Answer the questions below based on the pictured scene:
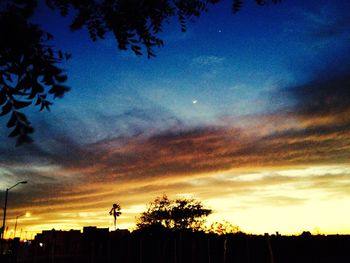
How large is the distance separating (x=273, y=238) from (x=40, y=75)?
26383mm

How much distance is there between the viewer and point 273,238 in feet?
86.0

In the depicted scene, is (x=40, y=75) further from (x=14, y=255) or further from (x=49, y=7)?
(x=14, y=255)

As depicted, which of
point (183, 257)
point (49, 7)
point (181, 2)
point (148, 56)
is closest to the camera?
point (49, 7)

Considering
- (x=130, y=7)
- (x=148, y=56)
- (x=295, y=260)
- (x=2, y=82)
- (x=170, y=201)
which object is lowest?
(x=295, y=260)

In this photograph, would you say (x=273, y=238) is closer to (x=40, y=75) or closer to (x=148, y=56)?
(x=148, y=56)

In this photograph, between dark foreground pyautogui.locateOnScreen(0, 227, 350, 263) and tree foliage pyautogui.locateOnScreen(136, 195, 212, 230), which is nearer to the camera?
dark foreground pyautogui.locateOnScreen(0, 227, 350, 263)

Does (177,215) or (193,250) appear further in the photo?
(177,215)

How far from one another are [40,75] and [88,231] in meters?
73.7

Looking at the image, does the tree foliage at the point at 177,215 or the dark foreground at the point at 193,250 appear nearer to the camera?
the dark foreground at the point at 193,250

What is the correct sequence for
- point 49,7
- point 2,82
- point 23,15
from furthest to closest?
point 49,7
point 23,15
point 2,82

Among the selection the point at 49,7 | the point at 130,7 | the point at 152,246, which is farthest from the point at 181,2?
the point at 152,246

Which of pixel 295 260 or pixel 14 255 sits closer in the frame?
pixel 14 255

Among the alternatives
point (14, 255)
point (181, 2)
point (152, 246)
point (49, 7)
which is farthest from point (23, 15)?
point (14, 255)

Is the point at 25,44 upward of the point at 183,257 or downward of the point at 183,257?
upward
